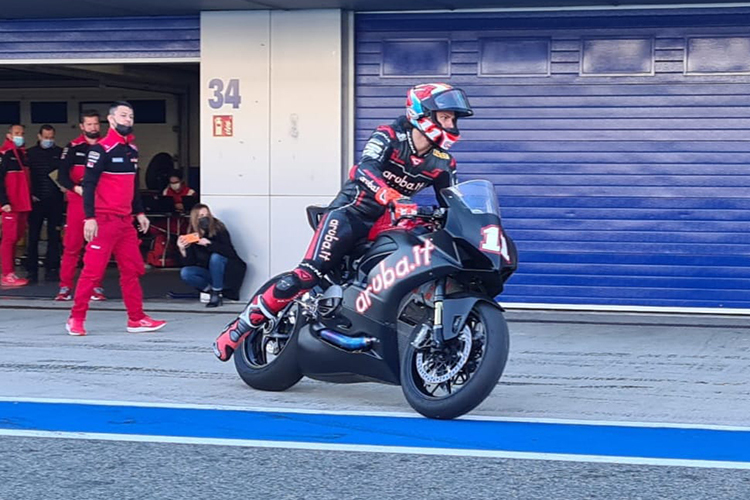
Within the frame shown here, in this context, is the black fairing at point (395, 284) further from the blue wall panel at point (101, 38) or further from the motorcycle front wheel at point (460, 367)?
the blue wall panel at point (101, 38)

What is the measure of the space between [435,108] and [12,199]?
8.92 m

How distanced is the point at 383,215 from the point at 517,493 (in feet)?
8.00

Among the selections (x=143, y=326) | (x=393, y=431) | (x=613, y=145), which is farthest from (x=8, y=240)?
(x=393, y=431)

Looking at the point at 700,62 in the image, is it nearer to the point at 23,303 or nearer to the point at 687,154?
the point at 687,154

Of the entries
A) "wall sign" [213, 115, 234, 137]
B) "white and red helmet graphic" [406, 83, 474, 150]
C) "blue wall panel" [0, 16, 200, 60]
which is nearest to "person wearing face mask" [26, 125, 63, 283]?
"blue wall panel" [0, 16, 200, 60]

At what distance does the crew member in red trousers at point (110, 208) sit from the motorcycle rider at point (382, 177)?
9.98ft

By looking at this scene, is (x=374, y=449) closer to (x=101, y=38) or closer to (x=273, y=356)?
(x=273, y=356)

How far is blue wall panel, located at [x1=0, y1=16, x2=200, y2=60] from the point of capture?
13.3 m

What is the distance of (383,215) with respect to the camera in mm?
7422

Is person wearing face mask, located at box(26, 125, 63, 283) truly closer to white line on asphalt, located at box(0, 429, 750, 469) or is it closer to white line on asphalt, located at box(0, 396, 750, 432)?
white line on asphalt, located at box(0, 396, 750, 432)

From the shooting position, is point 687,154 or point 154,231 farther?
point 154,231

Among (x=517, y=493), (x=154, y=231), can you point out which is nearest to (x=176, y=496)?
(x=517, y=493)

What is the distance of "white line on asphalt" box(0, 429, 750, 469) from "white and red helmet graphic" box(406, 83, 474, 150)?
6.05ft

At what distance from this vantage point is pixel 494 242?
653 cm
